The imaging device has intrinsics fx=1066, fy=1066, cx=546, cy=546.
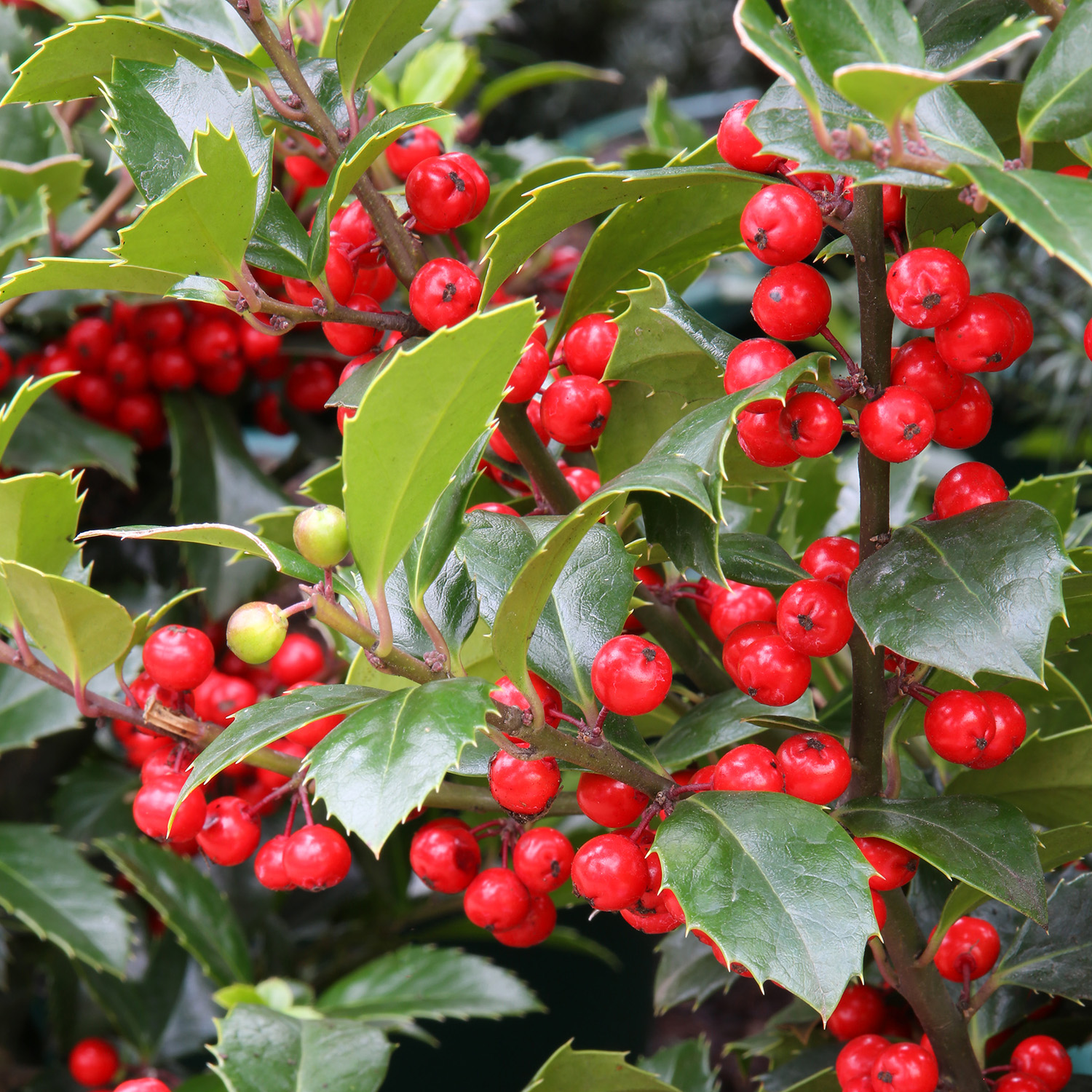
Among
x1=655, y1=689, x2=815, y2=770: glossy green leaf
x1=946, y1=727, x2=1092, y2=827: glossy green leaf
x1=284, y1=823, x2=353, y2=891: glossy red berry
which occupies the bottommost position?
x1=946, y1=727, x2=1092, y2=827: glossy green leaf

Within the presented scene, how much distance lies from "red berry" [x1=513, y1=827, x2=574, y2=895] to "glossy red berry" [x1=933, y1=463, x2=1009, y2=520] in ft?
0.87

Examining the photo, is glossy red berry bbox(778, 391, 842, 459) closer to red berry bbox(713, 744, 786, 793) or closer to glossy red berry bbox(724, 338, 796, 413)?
glossy red berry bbox(724, 338, 796, 413)

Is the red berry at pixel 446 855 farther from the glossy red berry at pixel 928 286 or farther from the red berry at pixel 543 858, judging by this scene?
the glossy red berry at pixel 928 286

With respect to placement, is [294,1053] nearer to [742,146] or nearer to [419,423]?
[419,423]

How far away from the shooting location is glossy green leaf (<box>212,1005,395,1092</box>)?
637 millimetres

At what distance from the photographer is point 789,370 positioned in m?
0.43

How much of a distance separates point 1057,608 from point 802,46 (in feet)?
0.81

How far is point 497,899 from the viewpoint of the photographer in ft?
1.93

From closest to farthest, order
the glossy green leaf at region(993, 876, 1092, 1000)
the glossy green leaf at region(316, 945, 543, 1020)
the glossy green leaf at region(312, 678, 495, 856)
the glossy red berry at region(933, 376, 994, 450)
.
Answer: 1. the glossy green leaf at region(312, 678, 495, 856)
2. the glossy red berry at region(933, 376, 994, 450)
3. the glossy green leaf at region(993, 876, 1092, 1000)
4. the glossy green leaf at region(316, 945, 543, 1020)

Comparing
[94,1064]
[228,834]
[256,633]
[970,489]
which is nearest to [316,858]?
[228,834]

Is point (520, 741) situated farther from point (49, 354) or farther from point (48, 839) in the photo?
point (49, 354)

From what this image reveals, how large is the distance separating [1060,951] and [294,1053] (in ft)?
1.53

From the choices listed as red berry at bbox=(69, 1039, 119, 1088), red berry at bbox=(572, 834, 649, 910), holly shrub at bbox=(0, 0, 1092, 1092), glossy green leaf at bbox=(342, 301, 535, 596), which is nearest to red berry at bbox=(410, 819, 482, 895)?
holly shrub at bbox=(0, 0, 1092, 1092)

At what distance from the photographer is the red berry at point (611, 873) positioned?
0.49 meters
